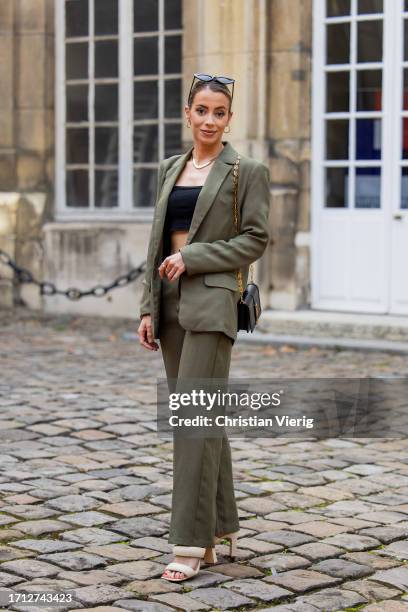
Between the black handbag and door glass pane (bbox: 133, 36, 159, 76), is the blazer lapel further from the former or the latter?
door glass pane (bbox: 133, 36, 159, 76)

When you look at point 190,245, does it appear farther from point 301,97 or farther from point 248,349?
point 301,97

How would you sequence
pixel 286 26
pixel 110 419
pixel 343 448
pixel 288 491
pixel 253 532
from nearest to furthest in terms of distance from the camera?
pixel 253 532 < pixel 288 491 < pixel 343 448 < pixel 110 419 < pixel 286 26

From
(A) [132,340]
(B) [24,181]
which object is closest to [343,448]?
(A) [132,340]

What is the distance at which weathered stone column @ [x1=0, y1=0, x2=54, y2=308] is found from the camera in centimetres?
A: 1293

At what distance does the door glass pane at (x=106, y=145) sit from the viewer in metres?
12.8

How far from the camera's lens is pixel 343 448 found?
6.83 m

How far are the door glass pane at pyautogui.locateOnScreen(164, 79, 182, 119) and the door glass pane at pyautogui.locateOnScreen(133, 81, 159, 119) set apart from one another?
12cm

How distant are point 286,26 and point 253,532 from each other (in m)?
7.03

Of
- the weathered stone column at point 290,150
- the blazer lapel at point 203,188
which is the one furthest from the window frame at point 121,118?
the blazer lapel at point 203,188

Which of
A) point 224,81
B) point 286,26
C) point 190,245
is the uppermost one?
point 286,26

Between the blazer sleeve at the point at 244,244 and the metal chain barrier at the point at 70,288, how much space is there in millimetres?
7519

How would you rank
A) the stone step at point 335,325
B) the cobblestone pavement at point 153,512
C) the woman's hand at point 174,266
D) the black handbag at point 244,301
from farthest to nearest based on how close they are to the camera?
the stone step at point 335,325 → the black handbag at point 244,301 → the woman's hand at point 174,266 → the cobblestone pavement at point 153,512

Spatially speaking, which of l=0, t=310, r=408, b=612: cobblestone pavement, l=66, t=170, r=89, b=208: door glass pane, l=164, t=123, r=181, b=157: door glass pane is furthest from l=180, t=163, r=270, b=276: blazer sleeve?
l=66, t=170, r=89, b=208: door glass pane

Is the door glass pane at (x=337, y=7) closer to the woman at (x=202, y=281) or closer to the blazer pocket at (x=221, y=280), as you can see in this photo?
the woman at (x=202, y=281)
